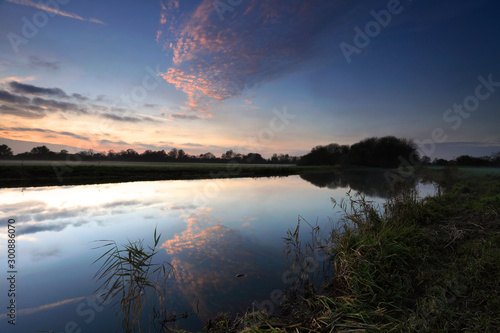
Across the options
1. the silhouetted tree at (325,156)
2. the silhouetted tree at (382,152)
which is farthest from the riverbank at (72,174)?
the silhouetted tree at (325,156)

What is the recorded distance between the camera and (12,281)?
4918 mm

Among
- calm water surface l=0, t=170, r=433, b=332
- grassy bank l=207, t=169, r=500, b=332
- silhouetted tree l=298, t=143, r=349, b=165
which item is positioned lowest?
calm water surface l=0, t=170, r=433, b=332

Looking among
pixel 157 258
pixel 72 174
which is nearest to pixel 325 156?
pixel 72 174

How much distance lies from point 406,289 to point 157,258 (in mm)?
5733

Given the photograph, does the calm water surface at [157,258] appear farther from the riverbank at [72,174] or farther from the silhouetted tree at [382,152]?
the silhouetted tree at [382,152]

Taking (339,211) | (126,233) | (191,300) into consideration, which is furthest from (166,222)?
(339,211)

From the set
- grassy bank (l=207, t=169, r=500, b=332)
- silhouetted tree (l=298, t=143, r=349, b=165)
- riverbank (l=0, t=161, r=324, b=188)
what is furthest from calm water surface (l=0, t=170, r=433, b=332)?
silhouetted tree (l=298, t=143, r=349, b=165)

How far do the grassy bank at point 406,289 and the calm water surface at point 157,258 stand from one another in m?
1.07

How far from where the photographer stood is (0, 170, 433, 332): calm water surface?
3.90 m

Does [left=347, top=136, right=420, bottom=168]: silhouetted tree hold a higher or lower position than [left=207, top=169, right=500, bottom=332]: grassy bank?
higher

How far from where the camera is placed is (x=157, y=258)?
6016mm

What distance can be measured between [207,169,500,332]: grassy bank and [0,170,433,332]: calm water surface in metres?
1.07

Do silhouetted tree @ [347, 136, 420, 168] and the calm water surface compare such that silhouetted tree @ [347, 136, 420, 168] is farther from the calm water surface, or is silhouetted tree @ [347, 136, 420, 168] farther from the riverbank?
the calm water surface

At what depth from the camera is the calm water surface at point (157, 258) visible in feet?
12.8
